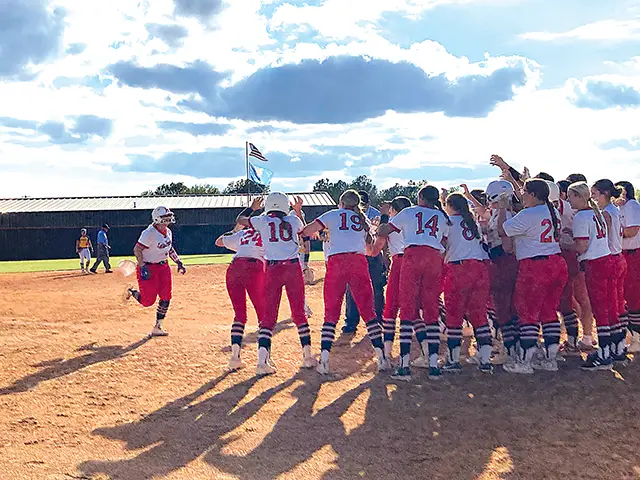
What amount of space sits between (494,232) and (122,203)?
147 feet

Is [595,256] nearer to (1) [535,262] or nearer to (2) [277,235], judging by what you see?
(1) [535,262]

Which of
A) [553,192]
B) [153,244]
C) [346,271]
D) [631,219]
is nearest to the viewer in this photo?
[346,271]

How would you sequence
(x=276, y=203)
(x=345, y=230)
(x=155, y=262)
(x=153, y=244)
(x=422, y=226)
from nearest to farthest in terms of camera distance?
(x=422, y=226)
(x=345, y=230)
(x=276, y=203)
(x=153, y=244)
(x=155, y=262)

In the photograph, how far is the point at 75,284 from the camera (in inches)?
814

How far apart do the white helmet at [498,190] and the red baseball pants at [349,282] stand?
1850 millimetres

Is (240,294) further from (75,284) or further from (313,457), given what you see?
(75,284)

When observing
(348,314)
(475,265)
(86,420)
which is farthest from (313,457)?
(348,314)

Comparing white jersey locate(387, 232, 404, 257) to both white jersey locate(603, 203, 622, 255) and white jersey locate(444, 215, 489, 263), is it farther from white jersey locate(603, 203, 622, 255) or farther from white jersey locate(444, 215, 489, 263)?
white jersey locate(603, 203, 622, 255)

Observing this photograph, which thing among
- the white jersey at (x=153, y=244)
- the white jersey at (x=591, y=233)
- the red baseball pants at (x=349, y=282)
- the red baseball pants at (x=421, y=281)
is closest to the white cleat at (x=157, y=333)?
the white jersey at (x=153, y=244)

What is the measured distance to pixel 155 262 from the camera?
1055cm

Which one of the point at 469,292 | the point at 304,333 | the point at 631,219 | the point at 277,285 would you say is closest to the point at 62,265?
the point at 304,333

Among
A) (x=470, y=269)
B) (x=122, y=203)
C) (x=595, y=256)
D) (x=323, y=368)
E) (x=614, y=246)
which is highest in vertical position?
(x=122, y=203)

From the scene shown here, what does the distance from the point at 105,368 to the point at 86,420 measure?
215 centimetres

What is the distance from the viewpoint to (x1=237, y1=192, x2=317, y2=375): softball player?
7820 millimetres
